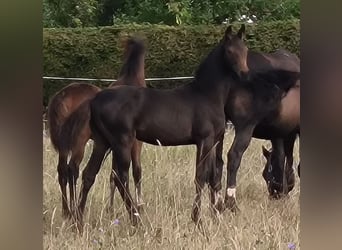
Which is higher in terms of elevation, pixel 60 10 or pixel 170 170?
pixel 60 10

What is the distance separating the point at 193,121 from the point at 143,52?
445 mm

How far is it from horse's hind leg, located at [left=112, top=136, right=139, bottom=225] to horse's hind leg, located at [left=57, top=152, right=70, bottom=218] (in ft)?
0.88

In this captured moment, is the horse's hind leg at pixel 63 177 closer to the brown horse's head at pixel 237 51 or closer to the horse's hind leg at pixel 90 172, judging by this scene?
the horse's hind leg at pixel 90 172

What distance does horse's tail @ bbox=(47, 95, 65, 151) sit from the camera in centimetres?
288

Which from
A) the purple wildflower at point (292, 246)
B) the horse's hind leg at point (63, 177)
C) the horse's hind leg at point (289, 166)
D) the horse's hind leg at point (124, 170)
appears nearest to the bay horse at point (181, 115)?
the horse's hind leg at point (124, 170)

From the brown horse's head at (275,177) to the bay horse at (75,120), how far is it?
0.67 metres

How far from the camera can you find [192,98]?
2895 millimetres

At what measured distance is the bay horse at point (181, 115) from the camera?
2.84 metres

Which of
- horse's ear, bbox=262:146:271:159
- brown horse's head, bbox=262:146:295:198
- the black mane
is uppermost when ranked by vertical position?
the black mane

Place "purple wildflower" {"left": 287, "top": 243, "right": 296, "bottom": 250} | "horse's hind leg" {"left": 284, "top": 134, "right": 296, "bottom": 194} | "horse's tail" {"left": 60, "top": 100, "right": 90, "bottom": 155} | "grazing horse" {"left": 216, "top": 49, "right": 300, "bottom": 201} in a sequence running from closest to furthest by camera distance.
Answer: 1. "purple wildflower" {"left": 287, "top": 243, "right": 296, "bottom": 250}
2. "grazing horse" {"left": 216, "top": 49, "right": 300, "bottom": 201}
3. "horse's hind leg" {"left": 284, "top": 134, "right": 296, "bottom": 194}
4. "horse's tail" {"left": 60, "top": 100, "right": 90, "bottom": 155}

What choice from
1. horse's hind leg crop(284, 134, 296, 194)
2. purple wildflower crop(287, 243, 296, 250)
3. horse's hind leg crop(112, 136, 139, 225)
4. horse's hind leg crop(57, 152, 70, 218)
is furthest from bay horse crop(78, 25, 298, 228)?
purple wildflower crop(287, 243, 296, 250)

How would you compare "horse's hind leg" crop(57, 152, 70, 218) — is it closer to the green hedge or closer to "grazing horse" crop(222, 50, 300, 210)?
the green hedge
